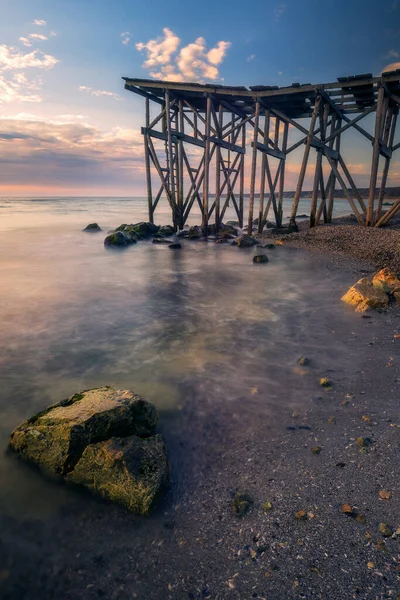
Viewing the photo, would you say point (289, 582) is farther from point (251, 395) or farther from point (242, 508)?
point (251, 395)

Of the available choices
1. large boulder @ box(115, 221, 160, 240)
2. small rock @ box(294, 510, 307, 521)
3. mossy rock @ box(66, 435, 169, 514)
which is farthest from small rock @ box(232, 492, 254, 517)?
large boulder @ box(115, 221, 160, 240)

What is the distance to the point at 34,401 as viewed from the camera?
3658mm

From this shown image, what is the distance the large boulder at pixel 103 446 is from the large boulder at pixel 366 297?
445cm

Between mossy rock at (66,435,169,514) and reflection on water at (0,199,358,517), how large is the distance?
0.24 m

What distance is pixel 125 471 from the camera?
2.31 m

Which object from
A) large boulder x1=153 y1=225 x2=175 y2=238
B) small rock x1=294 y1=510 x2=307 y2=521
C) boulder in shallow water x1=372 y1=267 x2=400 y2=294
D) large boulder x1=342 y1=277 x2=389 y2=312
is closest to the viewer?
small rock x1=294 y1=510 x2=307 y2=521

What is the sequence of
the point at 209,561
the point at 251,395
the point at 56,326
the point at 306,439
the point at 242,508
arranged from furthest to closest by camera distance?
the point at 56,326, the point at 251,395, the point at 306,439, the point at 242,508, the point at 209,561

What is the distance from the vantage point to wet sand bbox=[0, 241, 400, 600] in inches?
71.5

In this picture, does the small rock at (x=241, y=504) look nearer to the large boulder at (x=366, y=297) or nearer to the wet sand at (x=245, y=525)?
the wet sand at (x=245, y=525)

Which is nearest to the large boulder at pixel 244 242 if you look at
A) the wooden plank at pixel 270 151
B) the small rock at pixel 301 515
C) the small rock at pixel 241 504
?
the wooden plank at pixel 270 151

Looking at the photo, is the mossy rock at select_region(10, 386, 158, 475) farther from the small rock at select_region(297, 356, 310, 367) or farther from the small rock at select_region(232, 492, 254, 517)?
the small rock at select_region(297, 356, 310, 367)

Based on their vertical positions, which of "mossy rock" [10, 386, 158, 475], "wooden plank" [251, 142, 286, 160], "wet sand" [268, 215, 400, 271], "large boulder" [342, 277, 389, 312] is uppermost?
"wooden plank" [251, 142, 286, 160]

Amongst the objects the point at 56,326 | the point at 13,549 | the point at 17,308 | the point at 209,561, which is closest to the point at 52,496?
the point at 13,549

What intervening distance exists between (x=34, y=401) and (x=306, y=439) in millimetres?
2811
